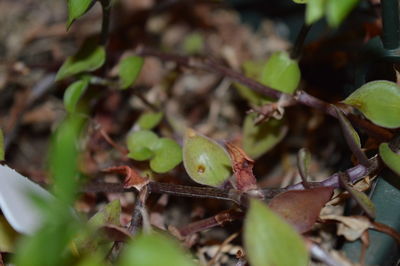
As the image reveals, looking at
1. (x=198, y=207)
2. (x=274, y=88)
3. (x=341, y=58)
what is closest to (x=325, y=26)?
(x=341, y=58)

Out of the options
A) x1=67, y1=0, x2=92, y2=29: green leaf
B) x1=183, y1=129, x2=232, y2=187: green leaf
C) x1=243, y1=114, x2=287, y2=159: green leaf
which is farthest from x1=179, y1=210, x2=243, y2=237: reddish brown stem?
x1=67, y1=0, x2=92, y2=29: green leaf

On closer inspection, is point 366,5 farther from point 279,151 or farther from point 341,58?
point 279,151

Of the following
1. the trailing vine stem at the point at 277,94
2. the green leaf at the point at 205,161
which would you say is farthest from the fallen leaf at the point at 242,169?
the trailing vine stem at the point at 277,94

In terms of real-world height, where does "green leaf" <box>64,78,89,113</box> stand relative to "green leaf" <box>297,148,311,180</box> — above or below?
below

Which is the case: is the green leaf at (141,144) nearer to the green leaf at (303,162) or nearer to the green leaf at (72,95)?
the green leaf at (72,95)

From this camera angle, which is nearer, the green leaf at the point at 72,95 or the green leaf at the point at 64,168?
the green leaf at the point at 64,168

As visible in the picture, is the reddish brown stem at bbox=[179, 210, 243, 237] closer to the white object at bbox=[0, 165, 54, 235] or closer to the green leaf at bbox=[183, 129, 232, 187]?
the green leaf at bbox=[183, 129, 232, 187]
